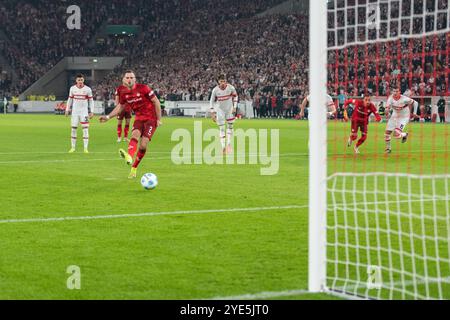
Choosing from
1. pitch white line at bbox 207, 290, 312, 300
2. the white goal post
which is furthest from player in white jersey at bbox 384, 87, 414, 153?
pitch white line at bbox 207, 290, 312, 300

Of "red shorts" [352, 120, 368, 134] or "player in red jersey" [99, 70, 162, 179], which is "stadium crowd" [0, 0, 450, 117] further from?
"player in red jersey" [99, 70, 162, 179]

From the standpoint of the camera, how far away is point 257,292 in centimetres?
581

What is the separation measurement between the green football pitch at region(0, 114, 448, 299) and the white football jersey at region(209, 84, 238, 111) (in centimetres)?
454

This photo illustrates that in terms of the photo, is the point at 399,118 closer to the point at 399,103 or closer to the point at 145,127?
the point at 399,103

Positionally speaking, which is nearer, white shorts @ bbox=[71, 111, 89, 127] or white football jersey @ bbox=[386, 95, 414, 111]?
white football jersey @ bbox=[386, 95, 414, 111]

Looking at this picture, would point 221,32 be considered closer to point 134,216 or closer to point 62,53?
point 62,53

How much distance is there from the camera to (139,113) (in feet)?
48.4

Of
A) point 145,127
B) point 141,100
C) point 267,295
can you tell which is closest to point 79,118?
point 141,100

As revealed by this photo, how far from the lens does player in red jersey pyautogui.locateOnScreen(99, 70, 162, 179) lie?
14406mm

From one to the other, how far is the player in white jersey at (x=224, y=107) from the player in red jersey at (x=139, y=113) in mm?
6078

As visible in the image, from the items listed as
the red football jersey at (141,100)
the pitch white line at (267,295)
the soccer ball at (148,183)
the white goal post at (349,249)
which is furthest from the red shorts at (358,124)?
the pitch white line at (267,295)

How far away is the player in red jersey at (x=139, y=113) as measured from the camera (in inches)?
567

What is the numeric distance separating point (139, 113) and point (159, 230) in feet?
20.8
